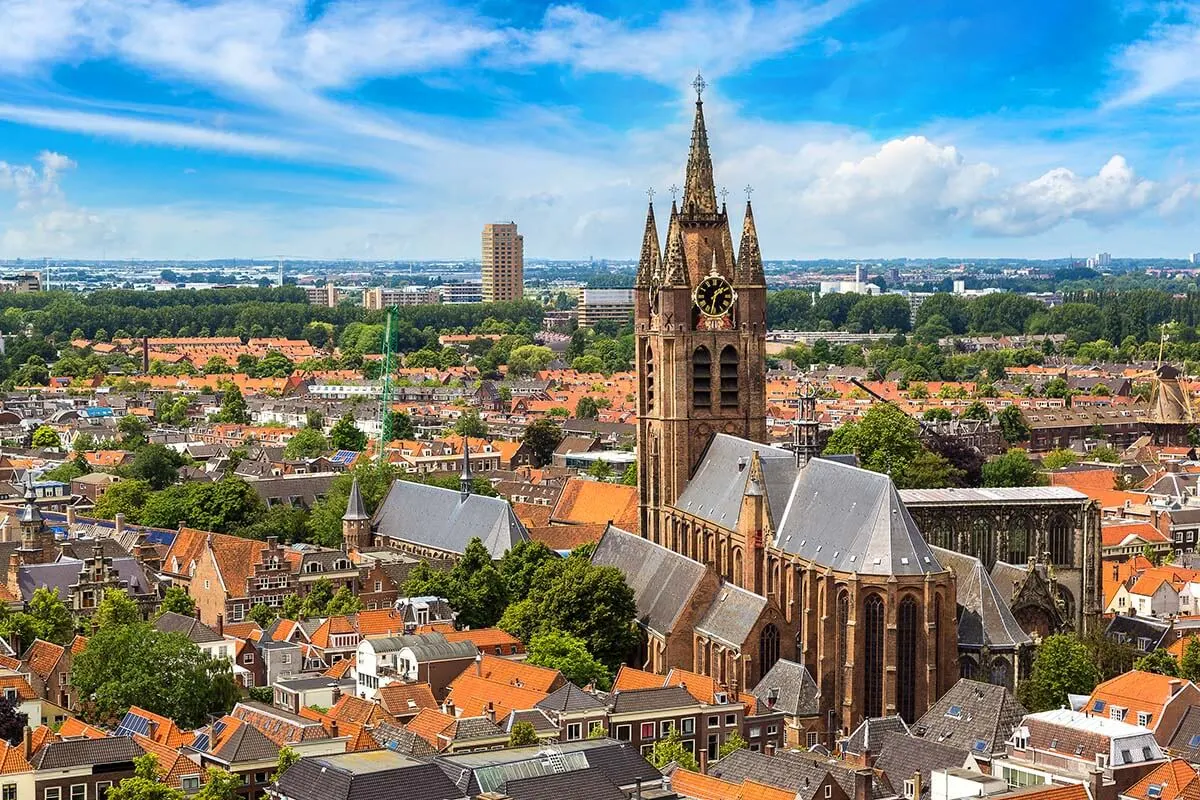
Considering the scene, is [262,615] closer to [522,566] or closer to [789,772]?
[522,566]

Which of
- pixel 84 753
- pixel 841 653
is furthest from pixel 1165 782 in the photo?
pixel 84 753

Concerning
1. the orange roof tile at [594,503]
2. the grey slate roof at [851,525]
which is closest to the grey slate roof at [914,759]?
the grey slate roof at [851,525]

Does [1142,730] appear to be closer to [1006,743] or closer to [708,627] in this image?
[1006,743]

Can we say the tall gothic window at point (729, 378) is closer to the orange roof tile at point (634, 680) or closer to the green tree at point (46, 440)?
the orange roof tile at point (634, 680)

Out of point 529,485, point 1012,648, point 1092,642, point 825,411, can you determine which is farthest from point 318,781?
point 825,411

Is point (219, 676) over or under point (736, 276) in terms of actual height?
under

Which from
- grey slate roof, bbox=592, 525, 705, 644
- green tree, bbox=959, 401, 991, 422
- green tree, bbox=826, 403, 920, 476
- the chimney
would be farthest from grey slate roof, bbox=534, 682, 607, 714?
green tree, bbox=959, 401, 991, 422
